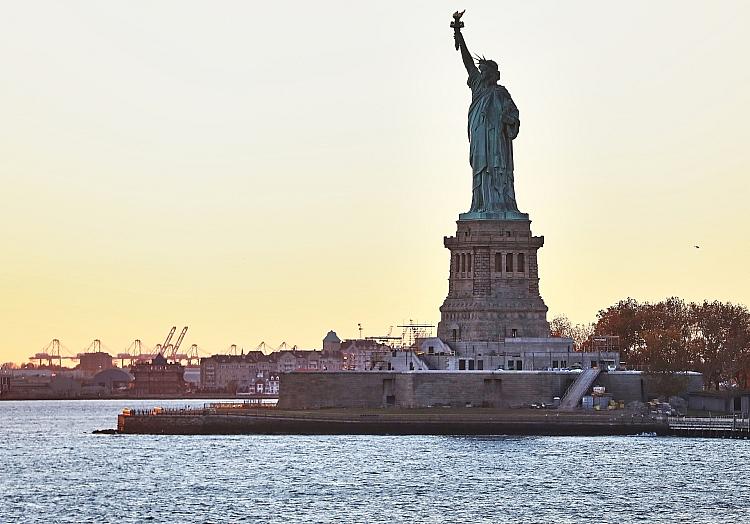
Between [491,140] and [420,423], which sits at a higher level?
[491,140]

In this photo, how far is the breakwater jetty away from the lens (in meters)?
138

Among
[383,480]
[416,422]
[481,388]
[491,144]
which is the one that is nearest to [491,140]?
[491,144]

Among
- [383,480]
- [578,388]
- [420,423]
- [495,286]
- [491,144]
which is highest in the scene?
[491,144]

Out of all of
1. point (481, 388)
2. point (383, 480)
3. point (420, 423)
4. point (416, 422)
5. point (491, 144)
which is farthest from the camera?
point (491, 144)

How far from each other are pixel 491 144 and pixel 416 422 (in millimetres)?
26289

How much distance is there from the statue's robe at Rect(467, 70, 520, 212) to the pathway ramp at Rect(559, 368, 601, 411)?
1608 centimetres

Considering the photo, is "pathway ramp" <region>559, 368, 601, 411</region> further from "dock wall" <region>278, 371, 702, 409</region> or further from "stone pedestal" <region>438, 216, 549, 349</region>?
"stone pedestal" <region>438, 216, 549, 349</region>

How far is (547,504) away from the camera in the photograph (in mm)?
101062

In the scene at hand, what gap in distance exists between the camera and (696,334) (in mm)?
173250

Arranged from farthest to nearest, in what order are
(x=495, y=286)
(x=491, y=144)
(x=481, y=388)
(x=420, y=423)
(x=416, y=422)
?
(x=491, y=144)
(x=495, y=286)
(x=481, y=388)
(x=416, y=422)
(x=420, y=423)

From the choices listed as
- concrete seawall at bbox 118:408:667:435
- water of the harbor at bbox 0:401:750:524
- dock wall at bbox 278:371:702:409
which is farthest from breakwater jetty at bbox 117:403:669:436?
dock wall at bbox 278:371:702:409

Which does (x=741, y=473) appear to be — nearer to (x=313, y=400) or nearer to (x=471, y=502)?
(x=471, y=502)

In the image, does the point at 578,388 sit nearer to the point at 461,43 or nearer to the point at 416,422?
the point at 416,422

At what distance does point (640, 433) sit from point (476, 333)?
61.2ft
